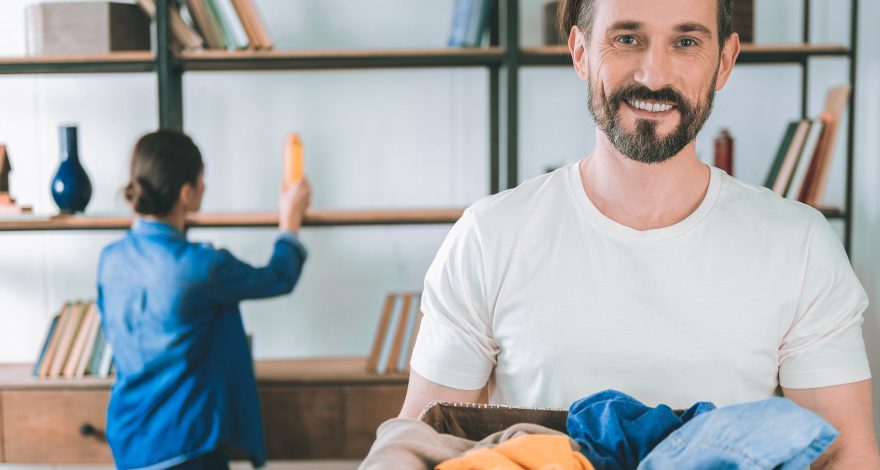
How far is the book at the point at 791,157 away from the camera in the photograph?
2.25 meters

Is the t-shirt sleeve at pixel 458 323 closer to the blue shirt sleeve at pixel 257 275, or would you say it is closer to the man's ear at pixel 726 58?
the man's ear at pixel 726 58

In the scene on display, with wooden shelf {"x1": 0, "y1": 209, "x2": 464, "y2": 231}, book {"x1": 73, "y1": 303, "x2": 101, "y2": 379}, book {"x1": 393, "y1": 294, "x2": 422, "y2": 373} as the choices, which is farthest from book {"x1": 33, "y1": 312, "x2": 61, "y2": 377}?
book {"x1": 393, "y1": 294, "x2": 422, "y2": 373}

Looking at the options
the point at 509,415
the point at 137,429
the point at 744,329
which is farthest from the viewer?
the point at 137,429

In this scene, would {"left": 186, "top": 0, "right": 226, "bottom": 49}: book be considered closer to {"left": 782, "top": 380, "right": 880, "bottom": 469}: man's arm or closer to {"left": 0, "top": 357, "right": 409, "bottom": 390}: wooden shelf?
{"left": 0, "top": 357, "right": 409, "bottom": 390}: wooden shelf

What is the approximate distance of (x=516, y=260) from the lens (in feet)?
3.48

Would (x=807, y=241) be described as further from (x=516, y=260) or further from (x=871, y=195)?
(x=871, y=195)

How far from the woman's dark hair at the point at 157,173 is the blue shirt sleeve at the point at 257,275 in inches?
7.5

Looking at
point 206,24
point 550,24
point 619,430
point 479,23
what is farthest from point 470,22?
point 619,430

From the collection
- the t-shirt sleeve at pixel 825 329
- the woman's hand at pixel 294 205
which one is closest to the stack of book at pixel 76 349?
the woman's hand at pixel 294 205

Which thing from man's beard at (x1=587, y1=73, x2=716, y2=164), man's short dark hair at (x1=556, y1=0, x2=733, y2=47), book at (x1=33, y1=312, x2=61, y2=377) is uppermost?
man's short dark hair at (x1=556, y1=0, x2=733, y2=47)

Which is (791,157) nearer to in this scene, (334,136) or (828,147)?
(828,147)

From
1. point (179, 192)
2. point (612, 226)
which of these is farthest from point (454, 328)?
point (179, 192)

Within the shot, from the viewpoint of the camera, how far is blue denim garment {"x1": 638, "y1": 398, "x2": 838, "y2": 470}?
575 mm

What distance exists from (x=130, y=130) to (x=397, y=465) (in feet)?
7.65
